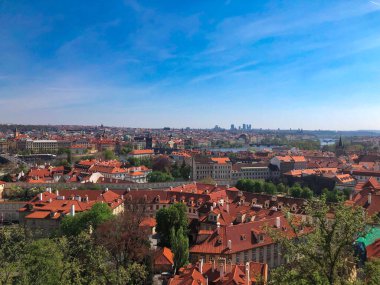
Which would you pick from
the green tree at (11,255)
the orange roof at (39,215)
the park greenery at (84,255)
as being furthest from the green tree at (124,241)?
the orange roof at (39,215)

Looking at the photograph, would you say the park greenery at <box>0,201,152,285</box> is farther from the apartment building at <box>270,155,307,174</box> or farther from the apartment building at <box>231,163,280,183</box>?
the apartment building at <box>270,155,307,174</box>

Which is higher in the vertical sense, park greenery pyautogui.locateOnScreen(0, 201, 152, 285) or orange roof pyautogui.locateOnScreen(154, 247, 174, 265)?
park greenery pyautogui.locateOnScreen(0, 201, 152, 285)

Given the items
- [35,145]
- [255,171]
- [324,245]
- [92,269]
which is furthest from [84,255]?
[35,145]

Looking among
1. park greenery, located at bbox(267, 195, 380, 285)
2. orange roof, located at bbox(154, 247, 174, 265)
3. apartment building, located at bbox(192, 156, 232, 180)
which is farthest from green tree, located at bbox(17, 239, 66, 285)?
apartment building, located at bbox(192, 156, 232, 180)

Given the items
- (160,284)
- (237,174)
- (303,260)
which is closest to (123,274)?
(160,284)

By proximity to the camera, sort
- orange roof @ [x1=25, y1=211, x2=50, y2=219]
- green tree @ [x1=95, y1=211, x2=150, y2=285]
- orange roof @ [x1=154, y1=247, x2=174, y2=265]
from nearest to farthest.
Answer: green tree @ [x1=95, y1=211, x2=150, y2=285] → orange roof @ [x1=154, y1=247, x2=174, y2=265] → orange roof @ [x1=25, y1=211, x2=50, y2=219]

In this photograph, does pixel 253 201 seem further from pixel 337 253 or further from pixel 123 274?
pixel 337 253
